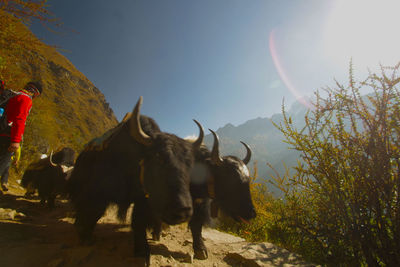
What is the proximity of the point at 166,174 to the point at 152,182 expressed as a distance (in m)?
0.23

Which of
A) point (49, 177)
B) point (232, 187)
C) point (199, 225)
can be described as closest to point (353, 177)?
point (232, 187)

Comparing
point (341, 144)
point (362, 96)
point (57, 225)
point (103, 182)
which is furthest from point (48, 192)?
point (362, 96)

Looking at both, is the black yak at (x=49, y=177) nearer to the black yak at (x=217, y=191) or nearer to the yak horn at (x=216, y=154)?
the black yak at (x=217, y=191)

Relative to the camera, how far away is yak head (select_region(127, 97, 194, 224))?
1.73m

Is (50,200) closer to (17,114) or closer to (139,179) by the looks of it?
(17,114)

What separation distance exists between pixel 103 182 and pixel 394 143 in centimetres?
340

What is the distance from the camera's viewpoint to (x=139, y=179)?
2.24m

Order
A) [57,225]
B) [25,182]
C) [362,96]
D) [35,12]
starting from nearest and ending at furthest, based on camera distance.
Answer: [362,96] < [57,225] < [35,12] < [25,182]

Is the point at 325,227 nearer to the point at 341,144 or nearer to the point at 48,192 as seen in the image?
the point at 341,144

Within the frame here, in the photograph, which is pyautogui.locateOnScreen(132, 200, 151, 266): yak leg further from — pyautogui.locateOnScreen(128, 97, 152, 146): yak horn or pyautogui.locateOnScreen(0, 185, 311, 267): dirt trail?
pyautogui.locateOnScreen(128, 97, 152, 146): yak horn

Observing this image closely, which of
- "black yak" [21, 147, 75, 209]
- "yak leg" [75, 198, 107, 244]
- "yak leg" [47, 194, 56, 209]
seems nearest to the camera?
"yak leg" [75, 198, 107, 244]

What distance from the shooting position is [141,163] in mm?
2189

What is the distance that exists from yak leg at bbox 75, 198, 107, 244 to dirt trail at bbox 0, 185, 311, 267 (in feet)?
0.46

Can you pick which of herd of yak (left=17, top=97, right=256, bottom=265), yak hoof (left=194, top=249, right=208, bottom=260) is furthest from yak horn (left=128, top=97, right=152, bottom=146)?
yak hoof (left=194, top=249, right=208, bottom=260)
